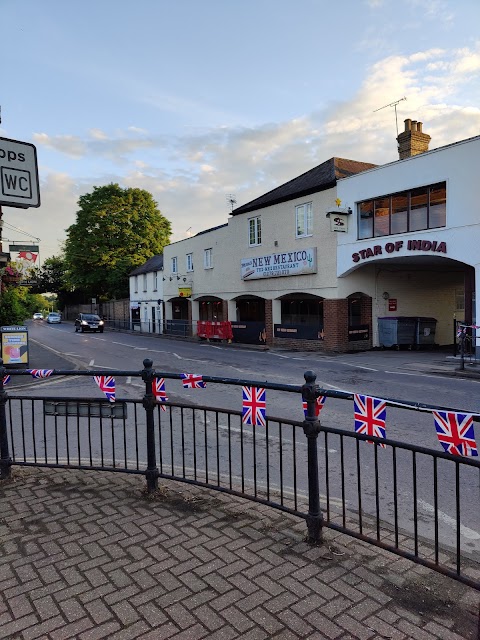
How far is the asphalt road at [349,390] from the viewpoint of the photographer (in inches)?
186

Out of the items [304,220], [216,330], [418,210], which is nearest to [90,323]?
[216,330]

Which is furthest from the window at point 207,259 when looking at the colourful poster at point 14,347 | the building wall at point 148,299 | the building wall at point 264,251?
the colourful poster at point 14,347

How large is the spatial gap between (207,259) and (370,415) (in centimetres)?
2860

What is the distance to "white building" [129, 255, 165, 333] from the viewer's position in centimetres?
3894

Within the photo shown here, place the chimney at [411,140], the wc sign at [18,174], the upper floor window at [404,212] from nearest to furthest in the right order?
the wc sign at [18,174] < the upper floor window at [404,212] < the chimney at [411,140]

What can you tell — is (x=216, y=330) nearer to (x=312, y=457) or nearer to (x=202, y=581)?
(x=312, y=457)

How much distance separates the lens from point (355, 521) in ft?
13.3

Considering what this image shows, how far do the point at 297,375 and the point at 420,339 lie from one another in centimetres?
1013

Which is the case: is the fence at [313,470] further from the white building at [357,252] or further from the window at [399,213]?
the window at [399,213]

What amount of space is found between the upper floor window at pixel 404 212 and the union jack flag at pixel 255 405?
49.3 ft

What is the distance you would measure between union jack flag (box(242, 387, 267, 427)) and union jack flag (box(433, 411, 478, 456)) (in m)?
1.58

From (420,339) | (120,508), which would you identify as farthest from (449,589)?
(420,339)

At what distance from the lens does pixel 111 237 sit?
179ft

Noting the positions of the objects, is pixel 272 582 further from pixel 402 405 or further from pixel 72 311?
pixel 72 311
